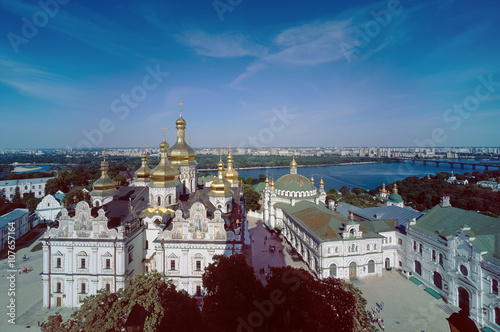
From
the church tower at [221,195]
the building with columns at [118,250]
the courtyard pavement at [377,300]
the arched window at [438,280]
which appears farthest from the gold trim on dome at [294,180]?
the arched window at [438,280]

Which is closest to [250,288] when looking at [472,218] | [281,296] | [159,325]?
[281,296]

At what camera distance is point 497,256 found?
12555 millimetres

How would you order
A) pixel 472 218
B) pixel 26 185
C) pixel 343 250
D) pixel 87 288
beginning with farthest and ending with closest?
1. pixel 26 185
2. pixel 343 250
3. pixel 472 218
4. pixel 87 288

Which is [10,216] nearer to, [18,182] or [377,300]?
[18,182]

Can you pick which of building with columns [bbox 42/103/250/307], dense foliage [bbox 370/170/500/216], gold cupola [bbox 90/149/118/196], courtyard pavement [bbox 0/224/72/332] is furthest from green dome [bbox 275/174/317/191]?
courtyard pavement [bbox 0/224/72/332]

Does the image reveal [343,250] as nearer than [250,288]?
No

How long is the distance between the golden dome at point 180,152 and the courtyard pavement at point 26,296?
40.3 feet

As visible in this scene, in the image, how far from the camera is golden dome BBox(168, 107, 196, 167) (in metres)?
22.2

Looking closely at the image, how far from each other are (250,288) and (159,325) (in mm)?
3345

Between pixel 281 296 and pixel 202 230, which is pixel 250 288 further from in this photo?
pixel 202 230

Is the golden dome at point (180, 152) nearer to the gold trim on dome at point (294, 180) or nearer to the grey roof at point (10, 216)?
the gold trim on dome at point (294, 180)

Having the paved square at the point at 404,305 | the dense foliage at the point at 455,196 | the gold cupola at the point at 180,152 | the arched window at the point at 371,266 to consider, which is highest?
the gold cupola at the point at 180,152

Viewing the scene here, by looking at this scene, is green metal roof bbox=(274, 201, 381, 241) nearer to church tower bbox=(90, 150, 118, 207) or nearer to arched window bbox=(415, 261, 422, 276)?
arched window bbox=(415, 261, 422, 276)

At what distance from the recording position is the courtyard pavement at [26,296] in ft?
43.0
